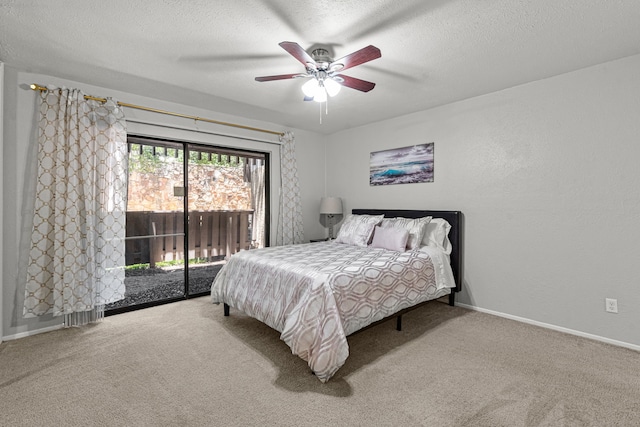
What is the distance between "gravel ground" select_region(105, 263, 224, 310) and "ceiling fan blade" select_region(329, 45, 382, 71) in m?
3.33

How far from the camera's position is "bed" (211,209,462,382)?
2066 mm

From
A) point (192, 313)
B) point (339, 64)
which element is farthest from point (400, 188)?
point (192, 313)

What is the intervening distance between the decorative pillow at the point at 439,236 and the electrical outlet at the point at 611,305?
1.38m

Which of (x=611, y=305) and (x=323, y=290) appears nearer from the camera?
(x=323, y=290)

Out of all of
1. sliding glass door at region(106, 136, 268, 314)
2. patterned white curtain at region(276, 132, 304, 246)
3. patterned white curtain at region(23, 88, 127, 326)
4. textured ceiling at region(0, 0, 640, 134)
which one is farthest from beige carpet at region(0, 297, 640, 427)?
textured ceiling at region(0, 0, 640, 134)

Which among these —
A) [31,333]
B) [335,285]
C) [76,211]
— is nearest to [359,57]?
[335,285]

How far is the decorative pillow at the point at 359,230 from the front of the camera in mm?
3731

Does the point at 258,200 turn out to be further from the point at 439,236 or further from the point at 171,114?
the point at 439,236

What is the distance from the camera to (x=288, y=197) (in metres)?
4.63

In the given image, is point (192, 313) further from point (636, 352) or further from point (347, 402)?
point (636, 352)

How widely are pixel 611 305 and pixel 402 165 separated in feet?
8.34

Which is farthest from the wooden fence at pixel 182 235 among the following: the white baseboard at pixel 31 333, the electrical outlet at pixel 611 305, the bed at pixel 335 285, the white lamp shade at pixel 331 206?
the electrical outlet at pixel 611 305

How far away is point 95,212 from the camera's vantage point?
3.00 m

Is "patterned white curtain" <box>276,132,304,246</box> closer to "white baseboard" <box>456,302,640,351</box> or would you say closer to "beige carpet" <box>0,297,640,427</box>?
"beige carpet" <box>0,297,640,427</box>
